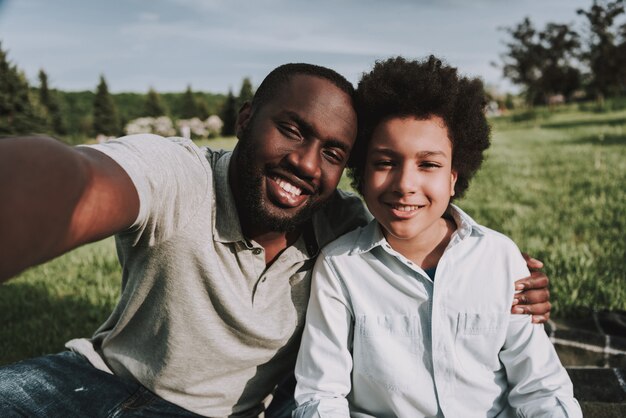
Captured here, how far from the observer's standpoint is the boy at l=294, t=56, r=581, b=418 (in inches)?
76.4

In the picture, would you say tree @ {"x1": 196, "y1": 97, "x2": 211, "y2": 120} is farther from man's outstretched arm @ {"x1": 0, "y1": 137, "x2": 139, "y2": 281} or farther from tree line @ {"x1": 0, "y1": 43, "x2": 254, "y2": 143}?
man's outstretched arm @ {"x1": 0, "y1": 137, "x2": 139, "y2": 281}

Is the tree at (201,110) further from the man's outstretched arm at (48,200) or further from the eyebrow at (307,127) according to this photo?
the man's outstretched arm at (48,200)

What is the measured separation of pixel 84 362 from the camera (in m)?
2.12

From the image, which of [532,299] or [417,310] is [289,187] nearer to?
[417,310]

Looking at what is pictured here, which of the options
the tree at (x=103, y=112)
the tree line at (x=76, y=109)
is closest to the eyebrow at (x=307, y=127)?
the tree line at (x=76, y=109)

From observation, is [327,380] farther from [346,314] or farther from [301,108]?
[301,108]

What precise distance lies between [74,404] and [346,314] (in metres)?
Answer: 1.08

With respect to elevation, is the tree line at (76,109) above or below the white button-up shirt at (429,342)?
below

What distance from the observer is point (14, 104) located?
28.6m

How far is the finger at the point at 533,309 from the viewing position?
2021 millimetres

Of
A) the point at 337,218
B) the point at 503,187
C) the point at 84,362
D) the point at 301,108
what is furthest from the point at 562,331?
the point at 503,187

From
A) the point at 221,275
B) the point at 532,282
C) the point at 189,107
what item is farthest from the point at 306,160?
the point at 189,107

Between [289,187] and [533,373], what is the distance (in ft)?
3.70

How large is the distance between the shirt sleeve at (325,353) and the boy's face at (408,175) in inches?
12.9
